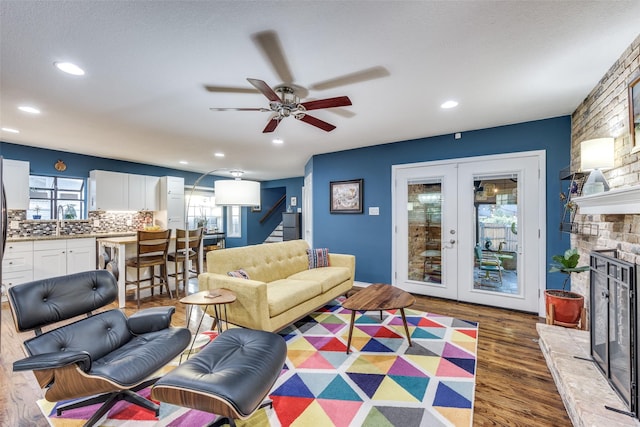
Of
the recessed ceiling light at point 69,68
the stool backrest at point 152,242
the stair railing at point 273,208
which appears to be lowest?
the stool backrest at point 152,242

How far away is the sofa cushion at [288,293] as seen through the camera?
2.68 meters

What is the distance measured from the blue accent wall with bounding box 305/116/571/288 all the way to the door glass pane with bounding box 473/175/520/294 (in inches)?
14.0

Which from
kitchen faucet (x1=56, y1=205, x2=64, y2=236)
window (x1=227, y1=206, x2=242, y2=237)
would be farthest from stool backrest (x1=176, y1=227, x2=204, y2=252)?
window (x1=227, y1=206, x2=242, y2=237)

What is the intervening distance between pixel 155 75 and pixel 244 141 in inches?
83.6

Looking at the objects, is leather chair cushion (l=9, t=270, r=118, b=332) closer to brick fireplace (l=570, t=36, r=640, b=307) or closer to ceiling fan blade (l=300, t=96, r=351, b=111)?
ceiling fan blade (l=300, t=96, r=351, b=111)

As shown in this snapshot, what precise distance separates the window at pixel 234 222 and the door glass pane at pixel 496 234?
738 cm

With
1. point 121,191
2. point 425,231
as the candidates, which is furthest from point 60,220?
point 425,231

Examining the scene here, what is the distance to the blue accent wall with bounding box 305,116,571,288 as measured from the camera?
11.1ft

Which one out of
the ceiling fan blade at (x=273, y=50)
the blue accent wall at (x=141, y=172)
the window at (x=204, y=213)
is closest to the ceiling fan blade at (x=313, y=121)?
the ceiling fan blade at (x=273, y=50)

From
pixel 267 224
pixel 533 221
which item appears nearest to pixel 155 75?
pixel 533 221

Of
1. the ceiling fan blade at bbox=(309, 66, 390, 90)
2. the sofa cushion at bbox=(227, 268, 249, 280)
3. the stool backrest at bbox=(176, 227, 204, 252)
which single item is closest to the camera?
the ceiling fan blade at bbox=(309, 66, 390, 90)

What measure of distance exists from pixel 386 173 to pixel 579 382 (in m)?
3.37

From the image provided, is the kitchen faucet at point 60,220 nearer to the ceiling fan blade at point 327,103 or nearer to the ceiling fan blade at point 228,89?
the ceiling fan blade at point 228,89

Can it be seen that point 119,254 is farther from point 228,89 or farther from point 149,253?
point 228,89
